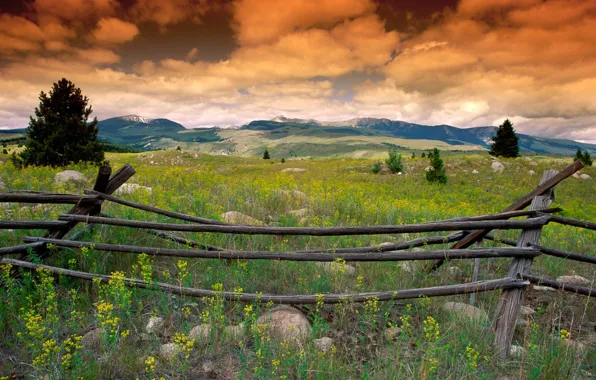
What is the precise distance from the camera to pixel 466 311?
12.9 ft

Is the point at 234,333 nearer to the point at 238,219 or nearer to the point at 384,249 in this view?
the point at 384,249

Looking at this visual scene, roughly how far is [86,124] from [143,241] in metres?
20.8

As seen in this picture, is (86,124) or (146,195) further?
(86,124)

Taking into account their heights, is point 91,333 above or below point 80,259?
below

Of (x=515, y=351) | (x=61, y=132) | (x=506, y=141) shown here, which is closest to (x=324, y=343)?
(x=515, y=351)

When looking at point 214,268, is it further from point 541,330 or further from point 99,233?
point 541,330

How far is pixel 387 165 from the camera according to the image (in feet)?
85.2

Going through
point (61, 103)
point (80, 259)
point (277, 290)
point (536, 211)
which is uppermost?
point (61, 103)

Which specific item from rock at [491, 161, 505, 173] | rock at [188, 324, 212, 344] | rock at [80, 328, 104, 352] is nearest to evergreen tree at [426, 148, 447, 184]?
rock at [491, 161, 505, 173]

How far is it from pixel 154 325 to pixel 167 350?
1.68ft

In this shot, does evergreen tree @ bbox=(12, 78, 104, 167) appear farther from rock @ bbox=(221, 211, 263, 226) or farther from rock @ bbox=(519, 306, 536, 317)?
rock @ bbox=(519, 306, 536, 317)

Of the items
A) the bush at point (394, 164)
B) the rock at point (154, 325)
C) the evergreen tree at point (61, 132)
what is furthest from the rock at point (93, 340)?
the bush at point (394, 164)

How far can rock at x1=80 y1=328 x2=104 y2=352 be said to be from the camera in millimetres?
3188

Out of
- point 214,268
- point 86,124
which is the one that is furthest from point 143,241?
point 86,124
